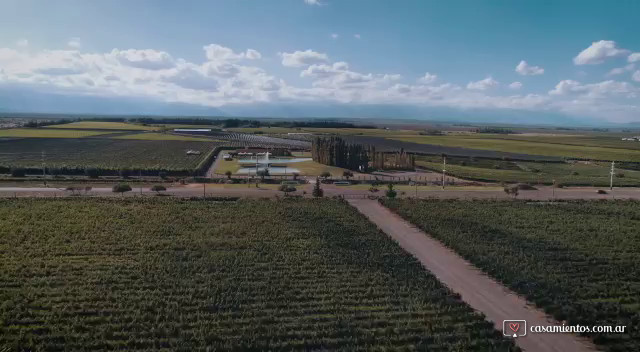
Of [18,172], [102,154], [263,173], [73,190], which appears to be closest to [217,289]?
[73,190]

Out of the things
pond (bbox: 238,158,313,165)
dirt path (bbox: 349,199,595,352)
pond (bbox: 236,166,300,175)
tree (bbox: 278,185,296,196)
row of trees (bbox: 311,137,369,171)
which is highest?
row of trees (bbox: 311,137,369,171)

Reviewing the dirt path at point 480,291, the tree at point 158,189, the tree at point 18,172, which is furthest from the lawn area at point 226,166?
the dirt path at point 480,291

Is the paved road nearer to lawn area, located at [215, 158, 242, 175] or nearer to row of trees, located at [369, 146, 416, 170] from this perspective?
lawn area, located at [215, 158, 242, 175]

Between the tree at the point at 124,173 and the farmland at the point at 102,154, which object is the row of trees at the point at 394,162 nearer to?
the farmland at the point at 102,154

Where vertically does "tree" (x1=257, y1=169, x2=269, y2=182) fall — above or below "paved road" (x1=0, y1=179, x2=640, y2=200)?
above

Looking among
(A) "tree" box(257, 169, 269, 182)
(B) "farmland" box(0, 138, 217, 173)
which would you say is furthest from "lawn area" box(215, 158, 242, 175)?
(A) "tree" box(257, 169, 269, 182)

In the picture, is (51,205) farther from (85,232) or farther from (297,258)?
(297,258)
